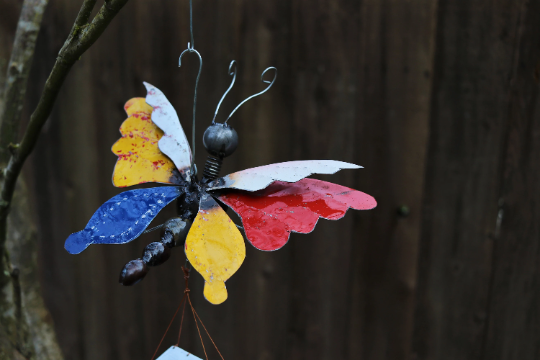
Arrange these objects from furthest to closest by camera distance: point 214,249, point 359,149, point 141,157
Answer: point 359,149 < point 141,157 < point 214,249

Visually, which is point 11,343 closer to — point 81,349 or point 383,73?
point 81,349

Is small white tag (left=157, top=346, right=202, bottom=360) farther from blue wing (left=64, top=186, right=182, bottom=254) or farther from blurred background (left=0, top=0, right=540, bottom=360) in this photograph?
blurred background (left=0, top=0, right=540, bottom=360)

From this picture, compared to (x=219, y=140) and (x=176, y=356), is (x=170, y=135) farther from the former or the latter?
(x=176, y=356)

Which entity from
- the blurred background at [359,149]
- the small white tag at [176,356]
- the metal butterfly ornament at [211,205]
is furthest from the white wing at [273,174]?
the blurred background at [359,149]

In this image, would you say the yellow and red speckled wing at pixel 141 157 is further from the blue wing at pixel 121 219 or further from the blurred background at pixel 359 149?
the blurred background at pixel 359 149

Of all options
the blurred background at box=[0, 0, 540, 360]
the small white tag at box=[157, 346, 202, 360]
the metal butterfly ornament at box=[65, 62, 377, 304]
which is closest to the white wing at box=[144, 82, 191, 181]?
the metal butterfly ornament at box=[65, 62, 377, 304]

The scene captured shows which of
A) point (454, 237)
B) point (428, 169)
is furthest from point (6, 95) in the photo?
point (454, 237)

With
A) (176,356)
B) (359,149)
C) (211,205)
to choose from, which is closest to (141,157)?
(211,205)
